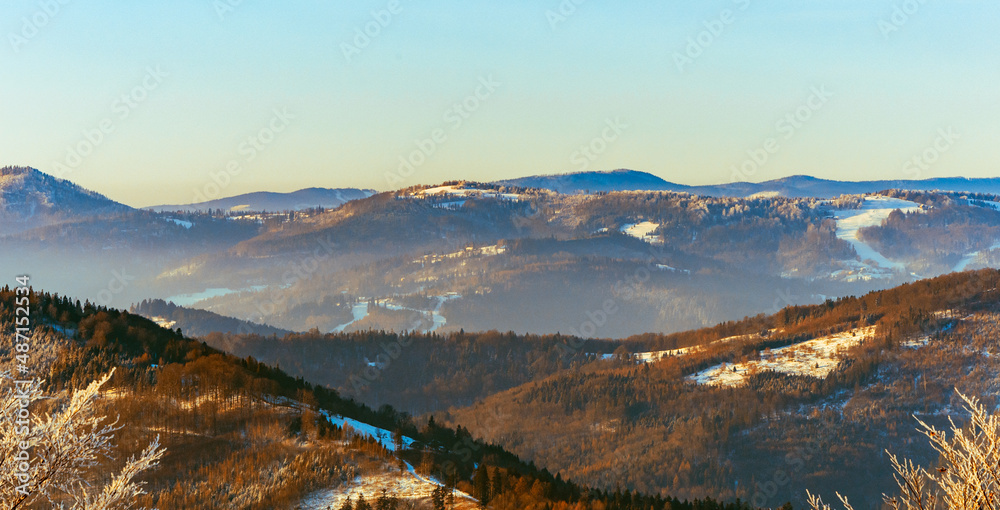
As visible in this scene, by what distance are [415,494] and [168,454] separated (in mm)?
45376

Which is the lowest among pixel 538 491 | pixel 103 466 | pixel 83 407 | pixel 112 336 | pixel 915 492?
pixel 538 491

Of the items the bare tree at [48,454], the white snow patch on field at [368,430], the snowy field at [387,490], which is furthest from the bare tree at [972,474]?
the white snow patch on field at [368,430]

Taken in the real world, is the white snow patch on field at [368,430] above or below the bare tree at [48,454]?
below

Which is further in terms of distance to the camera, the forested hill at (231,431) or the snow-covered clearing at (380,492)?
the forested hill at (231,431)

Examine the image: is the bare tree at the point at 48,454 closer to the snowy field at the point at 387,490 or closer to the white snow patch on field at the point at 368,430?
the snowy field at the point at 387,490

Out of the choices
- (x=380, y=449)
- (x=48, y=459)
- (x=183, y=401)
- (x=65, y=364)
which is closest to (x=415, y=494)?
(x=380, y=449)

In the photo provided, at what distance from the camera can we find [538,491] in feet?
464

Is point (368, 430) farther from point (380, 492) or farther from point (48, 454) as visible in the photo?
point (48, 454)

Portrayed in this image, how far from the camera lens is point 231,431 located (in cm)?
15238

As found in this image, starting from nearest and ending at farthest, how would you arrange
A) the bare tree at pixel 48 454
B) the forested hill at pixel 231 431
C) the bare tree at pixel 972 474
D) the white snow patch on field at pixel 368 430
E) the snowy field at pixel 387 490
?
1. the bare tree at pixel 972 474
2. the bare tree at pixel 48 454
3. the snowy field at pixel 387 490
4. the forested hill at pixel 231 431
5. the white snow patch on field at pixel 368 430

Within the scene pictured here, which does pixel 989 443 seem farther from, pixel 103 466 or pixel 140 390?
pixel 140 390

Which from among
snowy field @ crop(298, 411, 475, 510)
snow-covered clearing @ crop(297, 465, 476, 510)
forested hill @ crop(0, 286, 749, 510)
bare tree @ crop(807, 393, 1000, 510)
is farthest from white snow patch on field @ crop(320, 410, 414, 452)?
bare tree @ crop(807, 393, 1000, 510)

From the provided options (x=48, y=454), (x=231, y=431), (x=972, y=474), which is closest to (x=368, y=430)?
(x=231, y=431)

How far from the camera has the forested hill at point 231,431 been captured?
130125 mm
